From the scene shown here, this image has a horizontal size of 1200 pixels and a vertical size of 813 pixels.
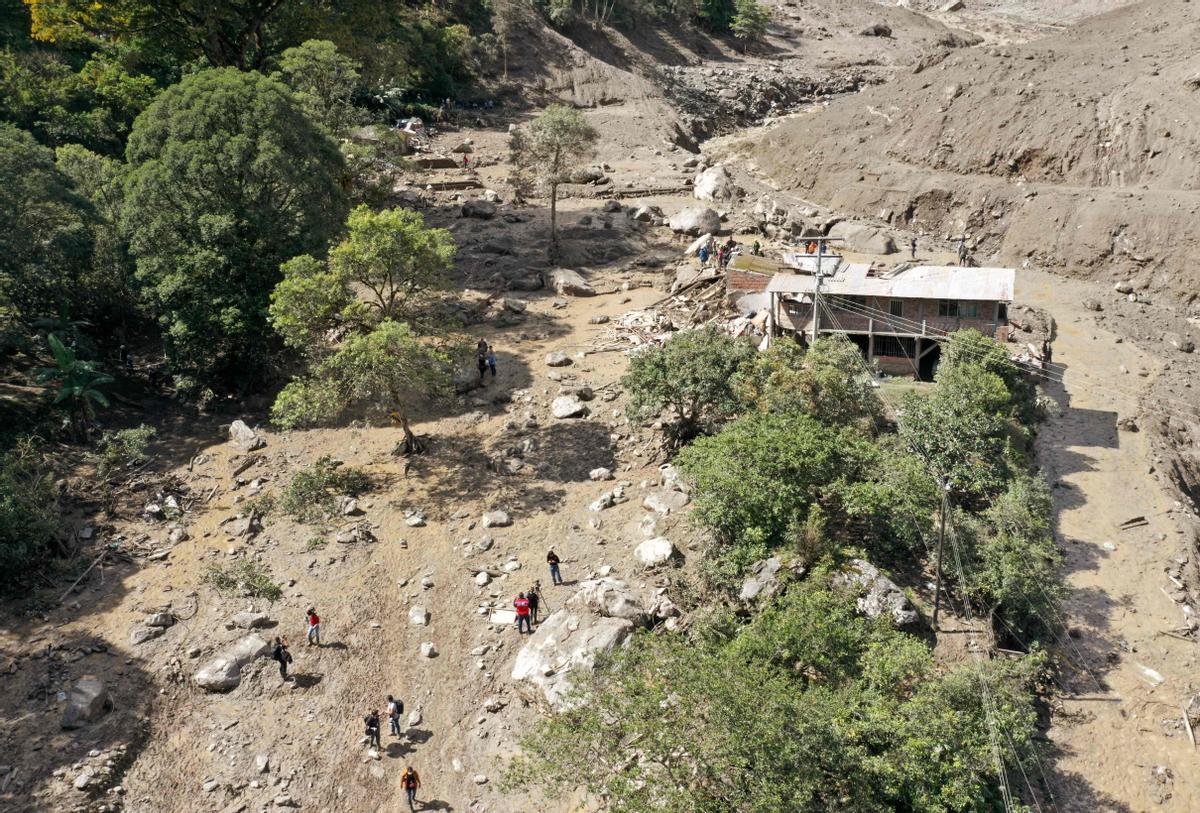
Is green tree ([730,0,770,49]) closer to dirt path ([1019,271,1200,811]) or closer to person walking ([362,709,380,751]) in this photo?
dirt path ([1019,271,1200,811])

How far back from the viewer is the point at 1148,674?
19.7 m

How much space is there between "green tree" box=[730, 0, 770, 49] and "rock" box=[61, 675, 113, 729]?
80725 millimetres

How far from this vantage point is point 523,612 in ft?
63.0

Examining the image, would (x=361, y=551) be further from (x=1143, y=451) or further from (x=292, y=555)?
(x=1143, y=451)

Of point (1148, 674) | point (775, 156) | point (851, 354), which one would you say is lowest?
point (1148, 674)

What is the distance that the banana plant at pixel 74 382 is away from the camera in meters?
25.0

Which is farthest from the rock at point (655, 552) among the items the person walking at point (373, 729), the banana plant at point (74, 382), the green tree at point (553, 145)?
the green tree at point (553, 145)

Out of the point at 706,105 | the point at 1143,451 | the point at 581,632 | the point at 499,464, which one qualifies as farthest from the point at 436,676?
the point at 706,105

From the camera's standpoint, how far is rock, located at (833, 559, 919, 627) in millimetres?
18203

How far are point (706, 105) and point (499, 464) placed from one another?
5303 centimetres

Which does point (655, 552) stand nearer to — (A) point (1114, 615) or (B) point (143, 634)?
(A) point (1114, 615)

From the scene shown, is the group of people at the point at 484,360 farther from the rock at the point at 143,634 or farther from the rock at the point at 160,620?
the rock at the point at 143,634

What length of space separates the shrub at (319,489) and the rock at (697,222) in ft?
73.1

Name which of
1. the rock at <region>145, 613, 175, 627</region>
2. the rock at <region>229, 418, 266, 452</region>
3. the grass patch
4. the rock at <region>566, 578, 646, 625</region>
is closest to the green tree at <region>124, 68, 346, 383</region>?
the rock at <region>229, 418, 266, 452</region>
